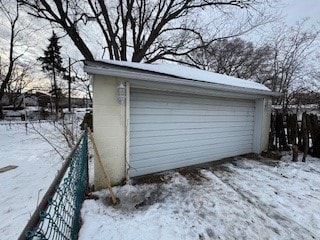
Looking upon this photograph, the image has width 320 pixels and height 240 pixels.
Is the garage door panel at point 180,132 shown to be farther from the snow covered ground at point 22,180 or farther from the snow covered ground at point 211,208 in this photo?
the snow covered ground at point 22,180

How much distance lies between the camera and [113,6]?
12664mm

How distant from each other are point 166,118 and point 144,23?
10945 millimetres

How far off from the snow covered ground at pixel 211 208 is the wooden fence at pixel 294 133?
210 cm

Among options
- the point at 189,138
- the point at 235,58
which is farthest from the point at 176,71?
the point at 235,58

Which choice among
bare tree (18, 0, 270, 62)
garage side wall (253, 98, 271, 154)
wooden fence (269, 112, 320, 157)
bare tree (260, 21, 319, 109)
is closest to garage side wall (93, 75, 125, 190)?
garage side wall (253, 98, 271, 154)

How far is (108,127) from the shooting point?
394cm

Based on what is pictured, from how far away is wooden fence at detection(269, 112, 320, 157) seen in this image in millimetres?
6465

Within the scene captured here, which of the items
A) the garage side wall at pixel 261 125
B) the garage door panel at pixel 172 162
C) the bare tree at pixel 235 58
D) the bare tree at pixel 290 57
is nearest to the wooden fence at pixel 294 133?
the garage side wall at pixel 261 125

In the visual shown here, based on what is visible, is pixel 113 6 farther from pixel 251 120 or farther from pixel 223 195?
pixel 223 195

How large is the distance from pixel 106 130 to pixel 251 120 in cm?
546

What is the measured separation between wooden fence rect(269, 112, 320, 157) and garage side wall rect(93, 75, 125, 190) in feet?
18.5

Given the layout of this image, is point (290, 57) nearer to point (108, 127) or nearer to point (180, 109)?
point (180, 109)

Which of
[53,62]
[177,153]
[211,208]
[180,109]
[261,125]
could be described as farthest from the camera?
[53,62]

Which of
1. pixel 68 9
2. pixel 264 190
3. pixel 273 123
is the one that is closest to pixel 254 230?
pixel 264 190
